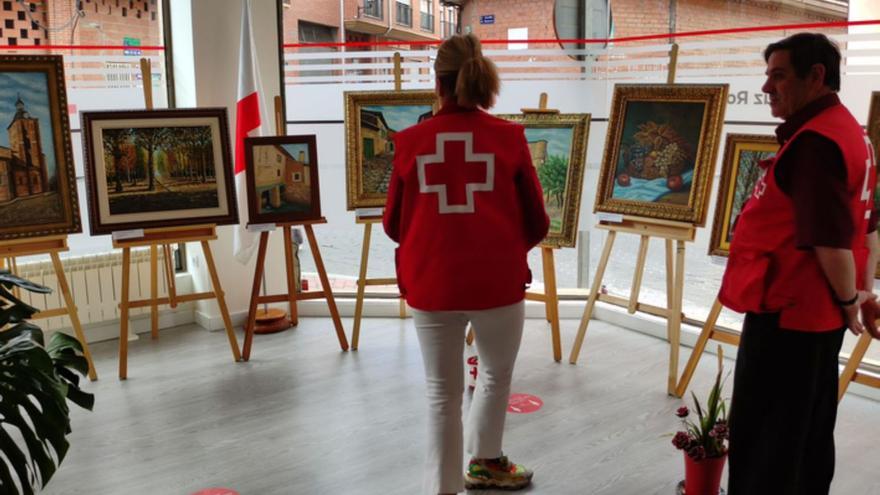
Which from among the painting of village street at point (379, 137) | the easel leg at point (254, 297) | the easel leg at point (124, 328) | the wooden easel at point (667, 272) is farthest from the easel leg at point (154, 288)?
the wooden easel at point (667, 272)

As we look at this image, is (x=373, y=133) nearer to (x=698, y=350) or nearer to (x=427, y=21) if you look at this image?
(x=427, y=21)

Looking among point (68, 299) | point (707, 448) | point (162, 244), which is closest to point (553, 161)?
point (707, 448)

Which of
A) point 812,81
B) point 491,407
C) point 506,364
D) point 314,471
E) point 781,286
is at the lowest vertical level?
point 314,471

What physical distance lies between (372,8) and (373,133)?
4.61 ft

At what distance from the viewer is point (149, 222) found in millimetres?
4090

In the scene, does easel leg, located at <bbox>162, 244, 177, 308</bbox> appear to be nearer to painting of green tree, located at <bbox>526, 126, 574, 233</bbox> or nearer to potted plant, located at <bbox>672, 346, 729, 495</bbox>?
painting of green tree, located at <bbox>526, 126, 574, 233</bbox>

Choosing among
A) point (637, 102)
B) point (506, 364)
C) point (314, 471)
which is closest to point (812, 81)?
point (506, 364)

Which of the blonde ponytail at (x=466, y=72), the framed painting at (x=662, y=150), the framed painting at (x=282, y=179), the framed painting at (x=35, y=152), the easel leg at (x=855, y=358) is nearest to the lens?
the blonde ponytail at (x=466, y=72)

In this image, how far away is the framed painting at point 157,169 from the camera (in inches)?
158

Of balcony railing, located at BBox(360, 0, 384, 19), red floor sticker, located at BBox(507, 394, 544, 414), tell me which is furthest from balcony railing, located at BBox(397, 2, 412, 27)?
red floor sticker, located at BBox(507, 394, 544, 414)

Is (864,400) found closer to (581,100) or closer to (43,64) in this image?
(581,100)

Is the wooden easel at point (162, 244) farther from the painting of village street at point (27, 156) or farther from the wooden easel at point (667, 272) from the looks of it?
the wooden easel at point (667, 272)

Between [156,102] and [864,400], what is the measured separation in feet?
14.2

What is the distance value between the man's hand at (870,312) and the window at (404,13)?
3883 mm
